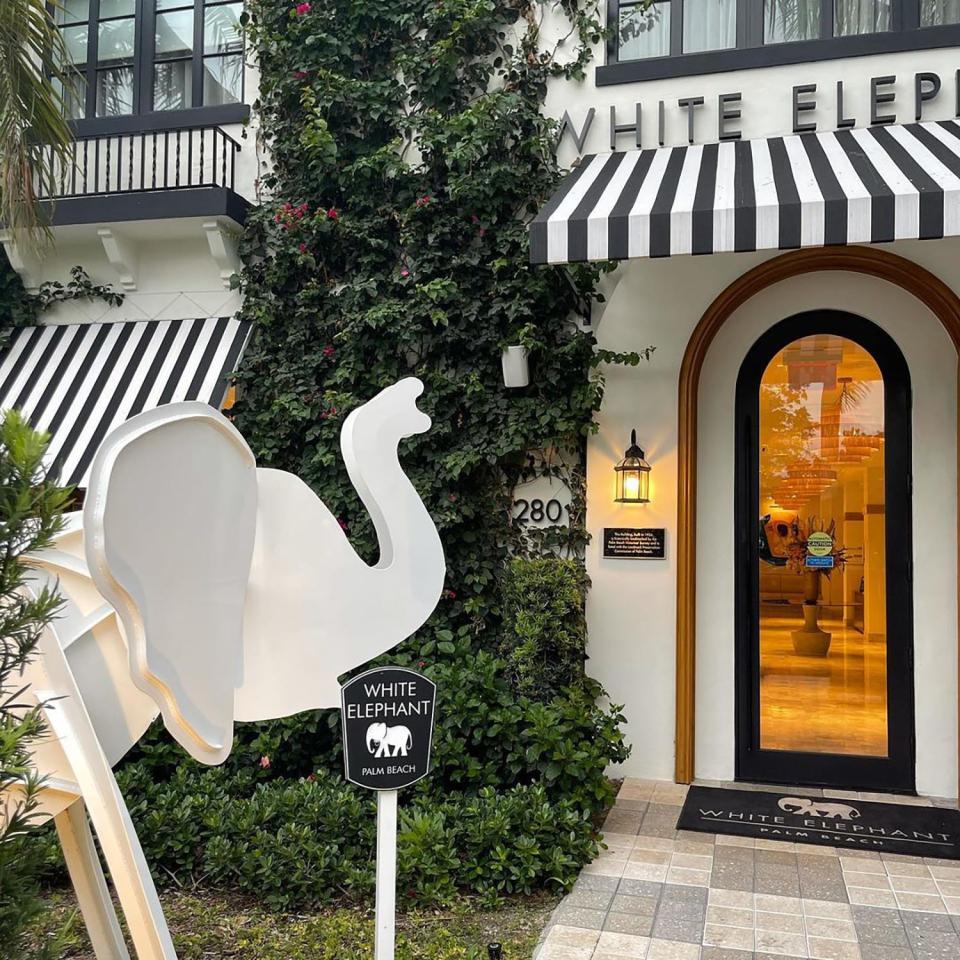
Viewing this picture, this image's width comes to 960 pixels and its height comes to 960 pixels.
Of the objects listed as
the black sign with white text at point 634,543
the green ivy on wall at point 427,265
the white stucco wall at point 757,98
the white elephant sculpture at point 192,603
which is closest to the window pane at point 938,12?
the white stucco wall at point 757,98

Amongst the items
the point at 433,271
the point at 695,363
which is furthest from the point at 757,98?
the point at 433,271

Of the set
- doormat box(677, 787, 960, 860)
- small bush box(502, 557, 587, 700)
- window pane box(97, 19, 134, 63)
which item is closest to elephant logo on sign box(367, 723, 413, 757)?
small bush box(502, 557, 587, 700)

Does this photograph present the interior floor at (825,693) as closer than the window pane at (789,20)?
Yes

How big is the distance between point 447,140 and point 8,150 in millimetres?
3217

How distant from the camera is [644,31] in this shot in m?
7.02

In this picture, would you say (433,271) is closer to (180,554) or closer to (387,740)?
(387,740)

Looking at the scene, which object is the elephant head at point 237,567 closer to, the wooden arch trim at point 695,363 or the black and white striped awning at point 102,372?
the wooden arch trim at point 695,363

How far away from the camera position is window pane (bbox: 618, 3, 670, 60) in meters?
6.99

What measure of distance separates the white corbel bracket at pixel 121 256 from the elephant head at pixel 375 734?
6.09 metres

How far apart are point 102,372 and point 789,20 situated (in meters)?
6.35

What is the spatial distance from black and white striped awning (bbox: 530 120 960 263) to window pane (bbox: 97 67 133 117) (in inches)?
184

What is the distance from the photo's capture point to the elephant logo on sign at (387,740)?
337 centimetres

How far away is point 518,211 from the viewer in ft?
23.5

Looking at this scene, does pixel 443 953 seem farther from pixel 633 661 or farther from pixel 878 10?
pixel 878 10
